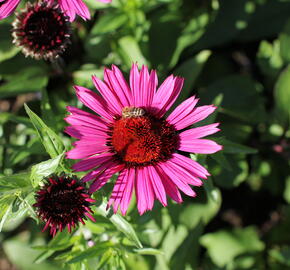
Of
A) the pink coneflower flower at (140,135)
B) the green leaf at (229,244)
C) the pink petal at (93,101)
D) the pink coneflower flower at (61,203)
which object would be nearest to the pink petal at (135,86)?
the pink coneflower flower at (140,135)

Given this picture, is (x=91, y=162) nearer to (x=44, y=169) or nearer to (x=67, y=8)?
(x=44, y=169)

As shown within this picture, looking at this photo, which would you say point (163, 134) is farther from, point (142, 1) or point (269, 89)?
point (269, 89)

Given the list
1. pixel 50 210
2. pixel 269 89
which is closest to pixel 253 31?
pixel 269 89

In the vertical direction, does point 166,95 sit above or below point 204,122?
above

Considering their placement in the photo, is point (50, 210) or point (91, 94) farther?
point (91, 94)

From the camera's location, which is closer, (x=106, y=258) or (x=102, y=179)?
(x=102, y=179)

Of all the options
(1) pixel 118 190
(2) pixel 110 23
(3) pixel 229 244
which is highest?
(2) pixel 110 23

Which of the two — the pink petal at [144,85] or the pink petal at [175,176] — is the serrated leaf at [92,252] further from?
the pink petal at [144,85]

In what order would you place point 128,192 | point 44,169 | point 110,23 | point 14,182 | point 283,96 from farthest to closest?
point 283,96 → point 110,23 → point 128,192 → point 14,182 → point 44,169

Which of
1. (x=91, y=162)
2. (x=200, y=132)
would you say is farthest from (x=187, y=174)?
(x=91, y=162)
